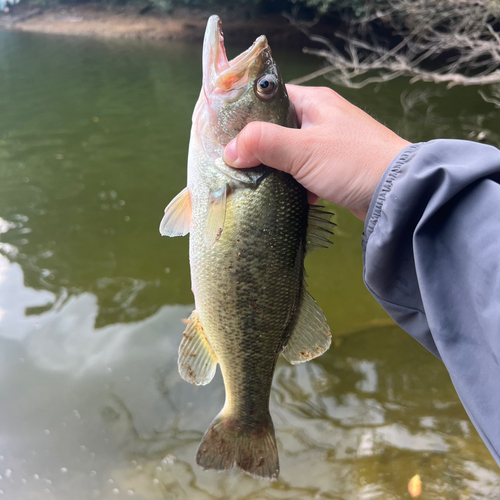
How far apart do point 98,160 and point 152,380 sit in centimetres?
544

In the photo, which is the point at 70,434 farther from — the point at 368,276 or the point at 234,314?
the point at 368,276

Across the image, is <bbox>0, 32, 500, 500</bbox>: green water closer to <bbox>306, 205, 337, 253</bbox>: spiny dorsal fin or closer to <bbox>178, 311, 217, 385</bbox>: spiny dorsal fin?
<bbox>178, 311, 217, 385</bbox>: spiny dorsal fin

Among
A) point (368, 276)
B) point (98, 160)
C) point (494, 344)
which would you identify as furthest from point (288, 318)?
point (98, 160)

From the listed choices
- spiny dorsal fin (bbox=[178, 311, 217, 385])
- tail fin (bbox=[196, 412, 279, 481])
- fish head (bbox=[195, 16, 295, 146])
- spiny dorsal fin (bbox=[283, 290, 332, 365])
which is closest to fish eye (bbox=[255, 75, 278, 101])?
fish head (bbox=[195, 16, 295, 146])

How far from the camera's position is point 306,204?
1.71 meters

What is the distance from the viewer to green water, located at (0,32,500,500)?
2.87 m

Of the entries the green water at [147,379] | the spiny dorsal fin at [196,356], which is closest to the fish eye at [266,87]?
the spiny dorsal fin at [196,356]

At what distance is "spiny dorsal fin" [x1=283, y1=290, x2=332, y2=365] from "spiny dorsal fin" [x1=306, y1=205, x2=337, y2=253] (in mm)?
237

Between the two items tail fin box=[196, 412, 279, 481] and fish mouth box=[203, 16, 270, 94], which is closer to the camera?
fish mouth box=[203, 16, 270, 94]

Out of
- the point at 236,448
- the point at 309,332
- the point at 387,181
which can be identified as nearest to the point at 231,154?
the point at 387,181

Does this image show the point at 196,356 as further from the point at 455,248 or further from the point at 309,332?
the point at 455,248

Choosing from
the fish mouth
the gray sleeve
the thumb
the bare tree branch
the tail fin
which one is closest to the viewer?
the gray sleeve

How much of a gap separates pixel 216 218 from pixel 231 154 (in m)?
0.28

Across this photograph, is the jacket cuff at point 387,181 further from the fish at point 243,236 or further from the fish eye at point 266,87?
the fish eye at point 266,87
